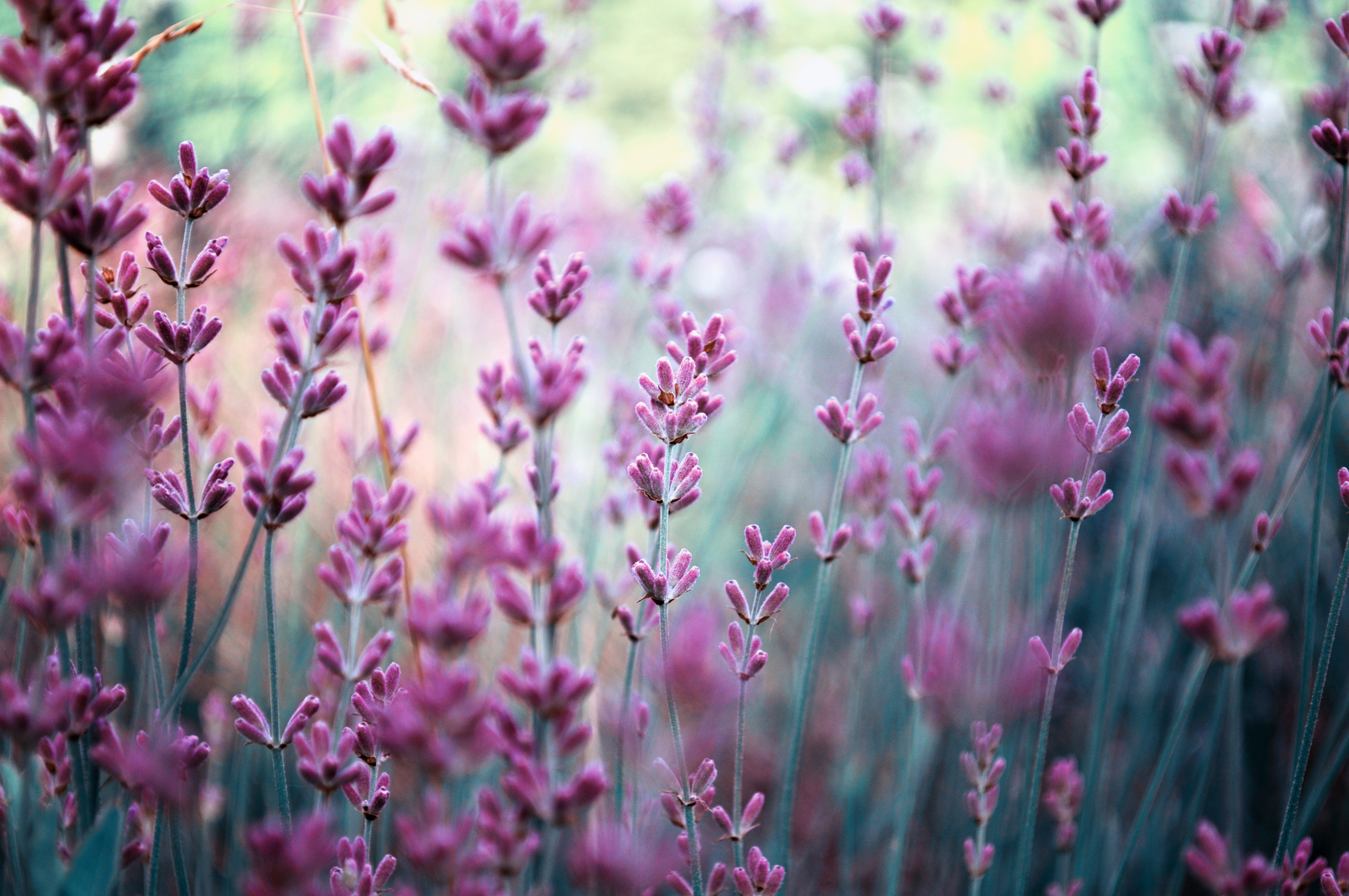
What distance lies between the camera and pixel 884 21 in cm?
145

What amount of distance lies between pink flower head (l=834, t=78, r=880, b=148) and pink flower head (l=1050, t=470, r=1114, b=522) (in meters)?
1.01

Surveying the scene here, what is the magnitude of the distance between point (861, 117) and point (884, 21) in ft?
0.71

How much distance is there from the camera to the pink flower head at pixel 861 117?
5.24 feet

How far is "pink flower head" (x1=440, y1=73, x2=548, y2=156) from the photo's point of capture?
578mm

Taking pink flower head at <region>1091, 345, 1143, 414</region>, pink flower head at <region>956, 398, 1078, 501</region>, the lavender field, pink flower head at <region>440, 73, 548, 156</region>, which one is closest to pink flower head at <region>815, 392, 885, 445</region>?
the lavender field

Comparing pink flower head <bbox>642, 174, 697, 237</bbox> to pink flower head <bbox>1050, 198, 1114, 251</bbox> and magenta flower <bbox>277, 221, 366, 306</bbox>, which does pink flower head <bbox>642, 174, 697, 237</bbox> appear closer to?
pink flower head <bbox>1050, 198, 1114, 251</bbox>

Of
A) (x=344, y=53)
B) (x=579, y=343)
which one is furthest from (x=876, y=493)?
(x=344, y=53)

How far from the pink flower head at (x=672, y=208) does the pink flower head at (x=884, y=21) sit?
44 centimetres

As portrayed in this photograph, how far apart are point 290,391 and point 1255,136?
373cm

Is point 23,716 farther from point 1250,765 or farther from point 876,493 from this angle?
point 1250,765

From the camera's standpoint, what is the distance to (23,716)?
58cm

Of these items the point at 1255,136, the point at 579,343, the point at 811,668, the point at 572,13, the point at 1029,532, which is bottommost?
the point at 1029,532

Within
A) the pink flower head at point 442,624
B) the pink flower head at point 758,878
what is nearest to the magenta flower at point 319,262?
the pink flower head at point 442,624

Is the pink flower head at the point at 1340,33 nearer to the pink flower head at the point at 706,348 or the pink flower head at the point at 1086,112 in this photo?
the pink flower head at the point at 1086,112
